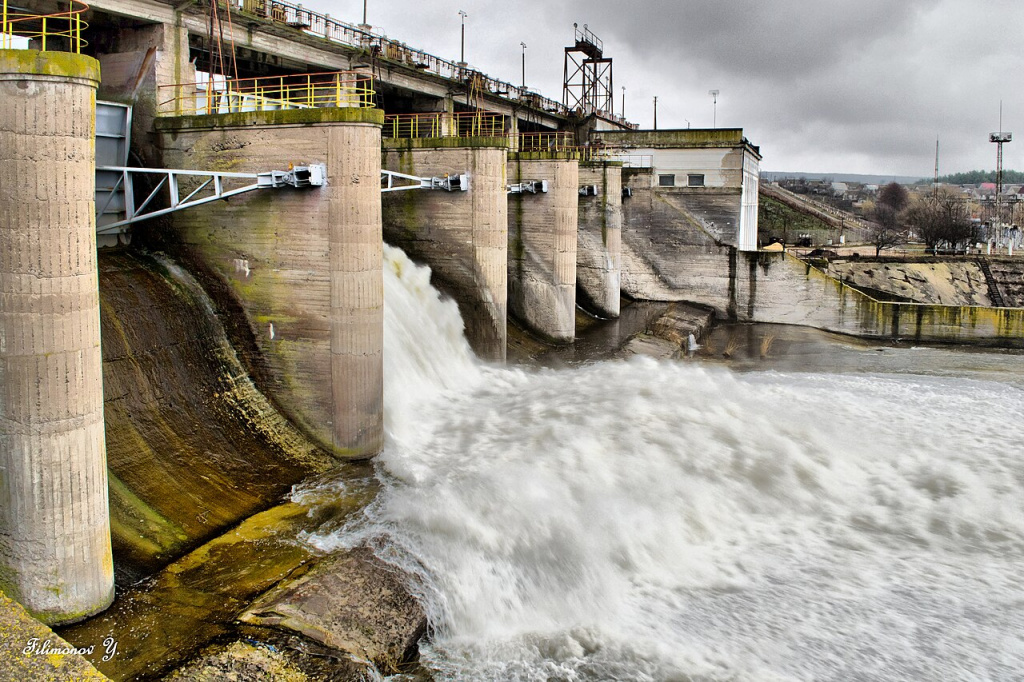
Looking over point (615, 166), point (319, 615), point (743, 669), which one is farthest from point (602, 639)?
point (615, 166)

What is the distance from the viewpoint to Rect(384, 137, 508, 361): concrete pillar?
2167cm

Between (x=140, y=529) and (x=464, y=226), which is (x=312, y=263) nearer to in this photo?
(x=140, y=529)

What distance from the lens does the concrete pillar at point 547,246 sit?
87.3 feet

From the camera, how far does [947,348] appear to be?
98.5ft

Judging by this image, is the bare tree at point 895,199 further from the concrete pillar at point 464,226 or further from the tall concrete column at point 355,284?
the tall concrete column at point 355,284

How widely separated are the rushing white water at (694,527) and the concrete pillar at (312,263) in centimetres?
150

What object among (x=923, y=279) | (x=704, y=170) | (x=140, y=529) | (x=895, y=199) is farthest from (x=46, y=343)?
(x=895, y=199)

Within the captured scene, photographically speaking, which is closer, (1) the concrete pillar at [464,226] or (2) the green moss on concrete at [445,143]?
(2) the green moss on concrete at [445,143]

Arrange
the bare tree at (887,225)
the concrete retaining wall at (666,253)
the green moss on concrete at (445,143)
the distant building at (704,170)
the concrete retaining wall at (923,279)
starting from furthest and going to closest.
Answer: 1. the bare tree at (887,225)
2. the concrete retaining wall at (923,279)
3. the distant building at (704,170)
4. the concrete retaining wall at (666,253)
5. the green moss on concrete at (445,143)

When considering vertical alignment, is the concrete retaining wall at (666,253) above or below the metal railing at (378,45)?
below

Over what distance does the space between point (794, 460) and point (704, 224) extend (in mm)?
21746

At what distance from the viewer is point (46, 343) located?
28.5ft

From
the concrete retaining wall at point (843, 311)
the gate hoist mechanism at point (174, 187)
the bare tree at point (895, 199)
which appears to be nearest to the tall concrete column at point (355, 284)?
the gate hoist mechanism at point (174, 187)

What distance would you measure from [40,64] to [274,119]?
630 centimetres
